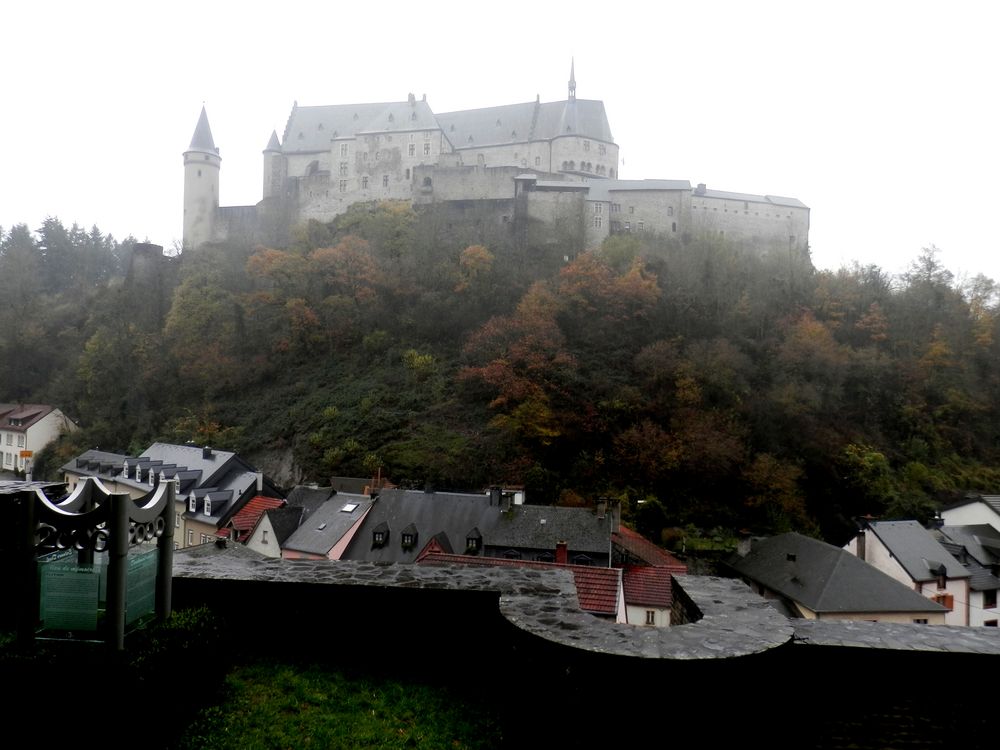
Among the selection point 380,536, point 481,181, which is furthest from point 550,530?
point 481,181

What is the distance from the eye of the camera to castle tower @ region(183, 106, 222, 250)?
48.0 m

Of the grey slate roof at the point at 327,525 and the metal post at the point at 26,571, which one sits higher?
the metal post at the point at 26,571

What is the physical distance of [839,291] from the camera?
1452 inches

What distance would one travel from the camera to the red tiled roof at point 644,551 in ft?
62.9

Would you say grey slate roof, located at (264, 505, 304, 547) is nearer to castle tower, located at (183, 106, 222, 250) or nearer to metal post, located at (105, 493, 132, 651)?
metal post, located at (105, 493, 132, 651)

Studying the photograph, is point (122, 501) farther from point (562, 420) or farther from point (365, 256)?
point (365, 256)

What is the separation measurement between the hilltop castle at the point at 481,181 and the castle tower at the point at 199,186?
78 millimetres

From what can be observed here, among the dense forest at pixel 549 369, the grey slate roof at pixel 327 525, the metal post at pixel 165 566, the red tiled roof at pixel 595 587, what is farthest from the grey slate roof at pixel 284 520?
the metal post at pixel 165 566

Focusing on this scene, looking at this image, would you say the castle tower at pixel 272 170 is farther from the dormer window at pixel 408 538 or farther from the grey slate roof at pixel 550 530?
the grey slate roof at pixel 550 530

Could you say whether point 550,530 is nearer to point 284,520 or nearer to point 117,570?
point 284,520

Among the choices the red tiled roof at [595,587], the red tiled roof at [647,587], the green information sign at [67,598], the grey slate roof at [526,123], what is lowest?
the red tiled roof at [647,587]

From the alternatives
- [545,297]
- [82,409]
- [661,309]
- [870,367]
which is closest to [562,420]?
[545,297]

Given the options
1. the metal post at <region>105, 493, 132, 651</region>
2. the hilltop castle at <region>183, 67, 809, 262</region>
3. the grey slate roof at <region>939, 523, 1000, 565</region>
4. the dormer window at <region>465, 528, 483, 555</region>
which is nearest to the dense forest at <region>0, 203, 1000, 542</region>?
the grey slate roof at <region>939, 523, 1000, 565</region>

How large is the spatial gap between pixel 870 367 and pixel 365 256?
2860 centimetres
